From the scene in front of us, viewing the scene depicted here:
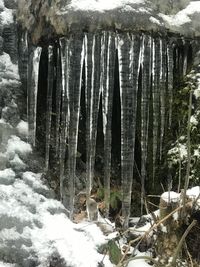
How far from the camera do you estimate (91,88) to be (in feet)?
12.9

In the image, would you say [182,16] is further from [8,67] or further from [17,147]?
[17,147]

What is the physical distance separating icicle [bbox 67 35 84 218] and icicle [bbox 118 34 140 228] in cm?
27

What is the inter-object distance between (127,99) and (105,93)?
15 cm

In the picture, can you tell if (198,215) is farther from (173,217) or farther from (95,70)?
(95,70)

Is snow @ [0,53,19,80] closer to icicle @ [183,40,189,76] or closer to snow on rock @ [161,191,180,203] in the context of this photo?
icicle @ [183,40,189,76]

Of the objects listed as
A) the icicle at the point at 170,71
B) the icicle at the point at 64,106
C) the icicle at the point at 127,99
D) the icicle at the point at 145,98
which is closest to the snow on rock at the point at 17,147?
the icicle at the point at 64,106

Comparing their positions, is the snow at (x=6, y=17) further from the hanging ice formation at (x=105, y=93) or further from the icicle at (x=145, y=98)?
the icicle at (x=145, y=98)

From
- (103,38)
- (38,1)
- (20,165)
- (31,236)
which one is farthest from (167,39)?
(31,236)

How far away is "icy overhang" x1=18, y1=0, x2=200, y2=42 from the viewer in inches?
151

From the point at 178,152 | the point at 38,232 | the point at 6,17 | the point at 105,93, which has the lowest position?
the point at 38,232

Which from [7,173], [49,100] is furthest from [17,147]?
[49,100]

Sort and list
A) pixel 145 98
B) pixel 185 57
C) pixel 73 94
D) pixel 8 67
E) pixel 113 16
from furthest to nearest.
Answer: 1. pixel 8 67
2. pixel 185 57
3. pixel 145 98
4. pixel 73 94
5. pixel 113 16

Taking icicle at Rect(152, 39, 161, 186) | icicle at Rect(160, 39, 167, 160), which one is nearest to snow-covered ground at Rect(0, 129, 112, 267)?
icicle at Rect(152, 39, 161, 186)

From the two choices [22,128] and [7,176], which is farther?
[22,128]
